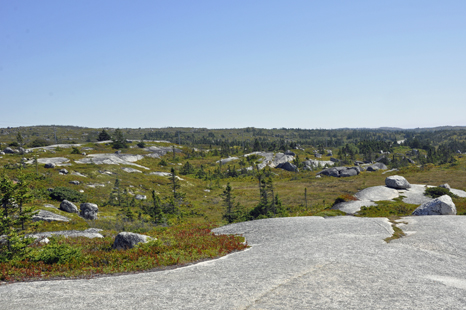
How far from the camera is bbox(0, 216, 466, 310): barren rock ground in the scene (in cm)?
1210

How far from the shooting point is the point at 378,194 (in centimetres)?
6028

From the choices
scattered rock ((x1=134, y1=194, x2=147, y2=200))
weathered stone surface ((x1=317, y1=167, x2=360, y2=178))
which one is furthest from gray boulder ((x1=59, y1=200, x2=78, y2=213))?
weathered stone surface ((x1=317, y1=167, x2=360, y2=178))

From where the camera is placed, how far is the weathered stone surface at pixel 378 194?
57.7 meters

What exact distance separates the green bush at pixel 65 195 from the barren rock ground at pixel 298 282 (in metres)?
46.2

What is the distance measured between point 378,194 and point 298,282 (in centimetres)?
5410

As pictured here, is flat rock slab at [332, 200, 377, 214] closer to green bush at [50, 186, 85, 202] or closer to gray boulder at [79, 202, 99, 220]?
gray boulder at [79, 202, 99, 220]

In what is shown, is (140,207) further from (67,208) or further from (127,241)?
(127,241)

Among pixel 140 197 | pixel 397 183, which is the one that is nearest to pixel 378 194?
pixel 397 183

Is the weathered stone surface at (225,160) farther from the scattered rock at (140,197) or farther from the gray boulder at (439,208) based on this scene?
the gray boulder at (439,208)

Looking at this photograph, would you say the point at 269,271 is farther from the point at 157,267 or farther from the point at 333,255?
the point at 157,267

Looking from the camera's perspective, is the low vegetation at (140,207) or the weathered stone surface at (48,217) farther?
the weathered stone surface at (48,217)

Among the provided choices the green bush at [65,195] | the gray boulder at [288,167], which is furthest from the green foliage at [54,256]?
the gray boulder at [288,167]

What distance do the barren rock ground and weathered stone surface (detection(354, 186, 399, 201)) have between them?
117 ft

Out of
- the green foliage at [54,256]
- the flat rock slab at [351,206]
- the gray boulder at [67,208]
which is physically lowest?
the gray boulder at [67,208]
